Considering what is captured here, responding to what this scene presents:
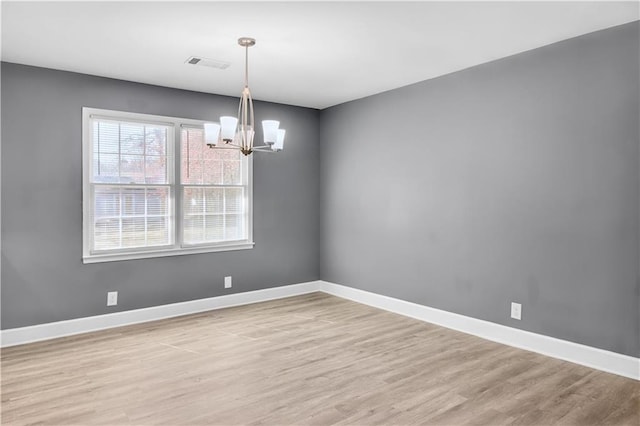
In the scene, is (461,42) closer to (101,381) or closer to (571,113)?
(571,113)

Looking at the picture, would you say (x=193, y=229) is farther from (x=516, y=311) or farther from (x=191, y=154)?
(x=516, y=311)

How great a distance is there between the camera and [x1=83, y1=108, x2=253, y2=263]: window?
4.33 meters

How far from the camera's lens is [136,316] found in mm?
4531

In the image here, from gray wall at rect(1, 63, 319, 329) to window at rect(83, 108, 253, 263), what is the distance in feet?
0.36

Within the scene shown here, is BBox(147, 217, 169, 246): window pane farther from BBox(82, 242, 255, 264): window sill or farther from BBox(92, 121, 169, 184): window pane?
BBox(92, 121, 169, 184): window pane

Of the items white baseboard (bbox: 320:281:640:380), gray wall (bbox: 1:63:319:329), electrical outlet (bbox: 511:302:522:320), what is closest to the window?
gray wall (bbox: 1:63:319:329)

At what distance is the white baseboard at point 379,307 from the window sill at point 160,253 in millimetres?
565

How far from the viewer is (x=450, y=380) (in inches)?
121

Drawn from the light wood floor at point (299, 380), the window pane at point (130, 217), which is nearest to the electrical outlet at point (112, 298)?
the light wood floor at point (299, 380)

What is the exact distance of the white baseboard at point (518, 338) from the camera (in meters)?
3.17

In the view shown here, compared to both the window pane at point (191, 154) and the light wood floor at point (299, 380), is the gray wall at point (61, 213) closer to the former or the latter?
the window pane at point (191, 154)

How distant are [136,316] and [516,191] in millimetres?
3982

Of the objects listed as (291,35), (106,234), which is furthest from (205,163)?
(291,35)

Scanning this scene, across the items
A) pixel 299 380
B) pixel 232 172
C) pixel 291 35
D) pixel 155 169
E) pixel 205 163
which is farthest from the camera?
pixel 232 172
